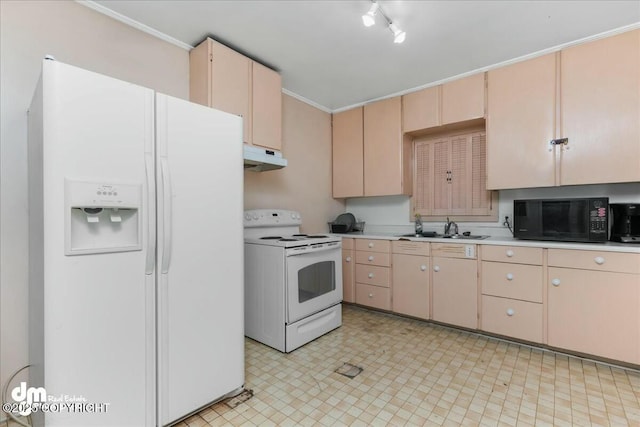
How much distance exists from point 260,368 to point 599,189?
3069 millimetres

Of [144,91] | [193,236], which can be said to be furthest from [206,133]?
[193,236]

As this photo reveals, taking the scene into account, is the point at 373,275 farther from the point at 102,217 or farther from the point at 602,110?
the point at 102,217

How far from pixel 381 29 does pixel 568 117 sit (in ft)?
5.31

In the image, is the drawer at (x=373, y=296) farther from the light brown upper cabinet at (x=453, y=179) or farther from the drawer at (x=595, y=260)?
the drawer at (x=595, y=260)

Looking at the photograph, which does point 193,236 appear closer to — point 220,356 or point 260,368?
point 220,356

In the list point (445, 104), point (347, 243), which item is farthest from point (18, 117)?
point (445, 104)

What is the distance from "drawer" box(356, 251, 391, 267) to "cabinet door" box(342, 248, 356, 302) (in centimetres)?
9

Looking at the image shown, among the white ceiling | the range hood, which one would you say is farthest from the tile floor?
the white ceiling

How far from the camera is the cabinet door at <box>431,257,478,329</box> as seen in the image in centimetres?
259

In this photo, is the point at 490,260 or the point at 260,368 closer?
the point at 260,368

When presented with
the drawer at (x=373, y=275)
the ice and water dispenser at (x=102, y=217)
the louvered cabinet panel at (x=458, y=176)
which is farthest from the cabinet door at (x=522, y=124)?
the ice and water dispenser at (x=102, y=217)

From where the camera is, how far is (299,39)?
2.26 m

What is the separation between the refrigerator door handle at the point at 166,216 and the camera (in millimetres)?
1415

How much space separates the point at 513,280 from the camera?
239 cm
